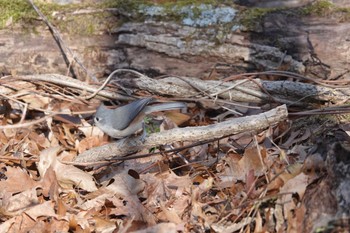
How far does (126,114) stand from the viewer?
10.1 ft

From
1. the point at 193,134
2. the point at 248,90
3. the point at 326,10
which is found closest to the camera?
the point at 193,134

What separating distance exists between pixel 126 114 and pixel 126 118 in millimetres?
33

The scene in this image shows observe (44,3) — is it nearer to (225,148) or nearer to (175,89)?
(175,89)

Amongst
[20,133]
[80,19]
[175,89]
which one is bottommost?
[20,133]

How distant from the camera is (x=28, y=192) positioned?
111 inches

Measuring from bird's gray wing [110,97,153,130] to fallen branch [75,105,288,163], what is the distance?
0.39 ft

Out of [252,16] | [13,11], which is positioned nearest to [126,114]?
[252,16]

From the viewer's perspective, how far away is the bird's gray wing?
3041mm

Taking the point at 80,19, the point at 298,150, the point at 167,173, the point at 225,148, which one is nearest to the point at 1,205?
the point at 167,173

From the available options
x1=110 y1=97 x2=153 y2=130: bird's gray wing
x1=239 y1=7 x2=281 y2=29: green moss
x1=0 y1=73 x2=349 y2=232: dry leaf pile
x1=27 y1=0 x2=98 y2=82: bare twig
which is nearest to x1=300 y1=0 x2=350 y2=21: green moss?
x1=239 y1=7 x2=281 y2=29: green moss

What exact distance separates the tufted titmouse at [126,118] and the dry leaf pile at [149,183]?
21 cm

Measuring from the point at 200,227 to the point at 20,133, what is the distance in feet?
6.32

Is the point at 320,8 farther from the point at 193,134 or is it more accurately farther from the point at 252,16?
the point at 193,134

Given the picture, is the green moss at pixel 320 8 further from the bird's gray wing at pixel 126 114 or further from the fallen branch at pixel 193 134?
the bird's gray wing at pixel 126 114
